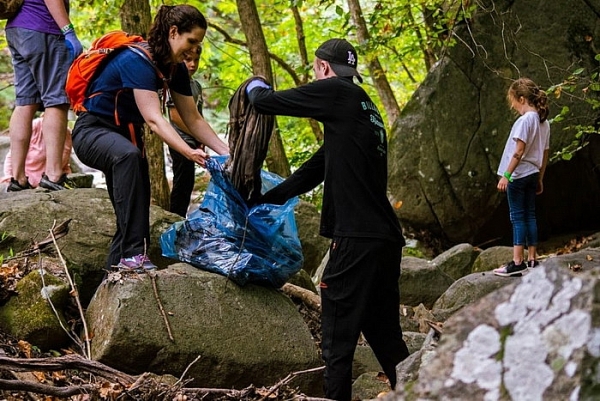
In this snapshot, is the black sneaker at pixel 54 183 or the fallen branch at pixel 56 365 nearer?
the fallen branch at pixel 56 365

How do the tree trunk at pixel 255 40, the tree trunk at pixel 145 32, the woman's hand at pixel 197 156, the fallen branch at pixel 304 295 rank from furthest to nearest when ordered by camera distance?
1. the tree trunk at pixel 255 40
2. the tree trunk at pixel 145 32
3. the fallen branch at pixel 304 295
4. the woman's hand at pixel 197 156

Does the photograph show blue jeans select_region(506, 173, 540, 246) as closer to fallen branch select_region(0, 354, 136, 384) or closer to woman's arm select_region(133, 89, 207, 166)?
woman's arm select_region(133, 89, 207, 166)

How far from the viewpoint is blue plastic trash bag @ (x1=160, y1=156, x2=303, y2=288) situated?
5.03m

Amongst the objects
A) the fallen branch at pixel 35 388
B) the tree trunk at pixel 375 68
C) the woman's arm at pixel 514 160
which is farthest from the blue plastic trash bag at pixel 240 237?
the tree trunk at pixel 375 68

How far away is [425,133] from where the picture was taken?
1133cm

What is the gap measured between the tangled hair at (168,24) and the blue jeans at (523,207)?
4043mm

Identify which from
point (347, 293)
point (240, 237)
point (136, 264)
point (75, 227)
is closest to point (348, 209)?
point (347, 293)

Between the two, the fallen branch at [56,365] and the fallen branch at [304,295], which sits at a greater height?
the fallen branch at [56,365]

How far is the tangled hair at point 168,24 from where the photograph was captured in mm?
4715

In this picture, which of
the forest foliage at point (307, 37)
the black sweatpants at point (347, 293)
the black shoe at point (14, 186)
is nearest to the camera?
the black sweatpants at point (347, 293)

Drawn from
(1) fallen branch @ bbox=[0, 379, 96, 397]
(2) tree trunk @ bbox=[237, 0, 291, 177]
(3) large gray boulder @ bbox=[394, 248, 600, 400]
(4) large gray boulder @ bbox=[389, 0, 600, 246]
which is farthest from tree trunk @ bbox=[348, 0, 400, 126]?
(3) large gray boulder @ bbox=[394, 248, 600, 400]

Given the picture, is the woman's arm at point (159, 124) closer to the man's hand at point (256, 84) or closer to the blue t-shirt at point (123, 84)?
the blue t-shirt at point (123, 84)

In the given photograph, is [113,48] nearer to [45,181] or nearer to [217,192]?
[217,192]

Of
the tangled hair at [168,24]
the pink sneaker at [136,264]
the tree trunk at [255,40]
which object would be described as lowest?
the pink sneaker at [136,264]
